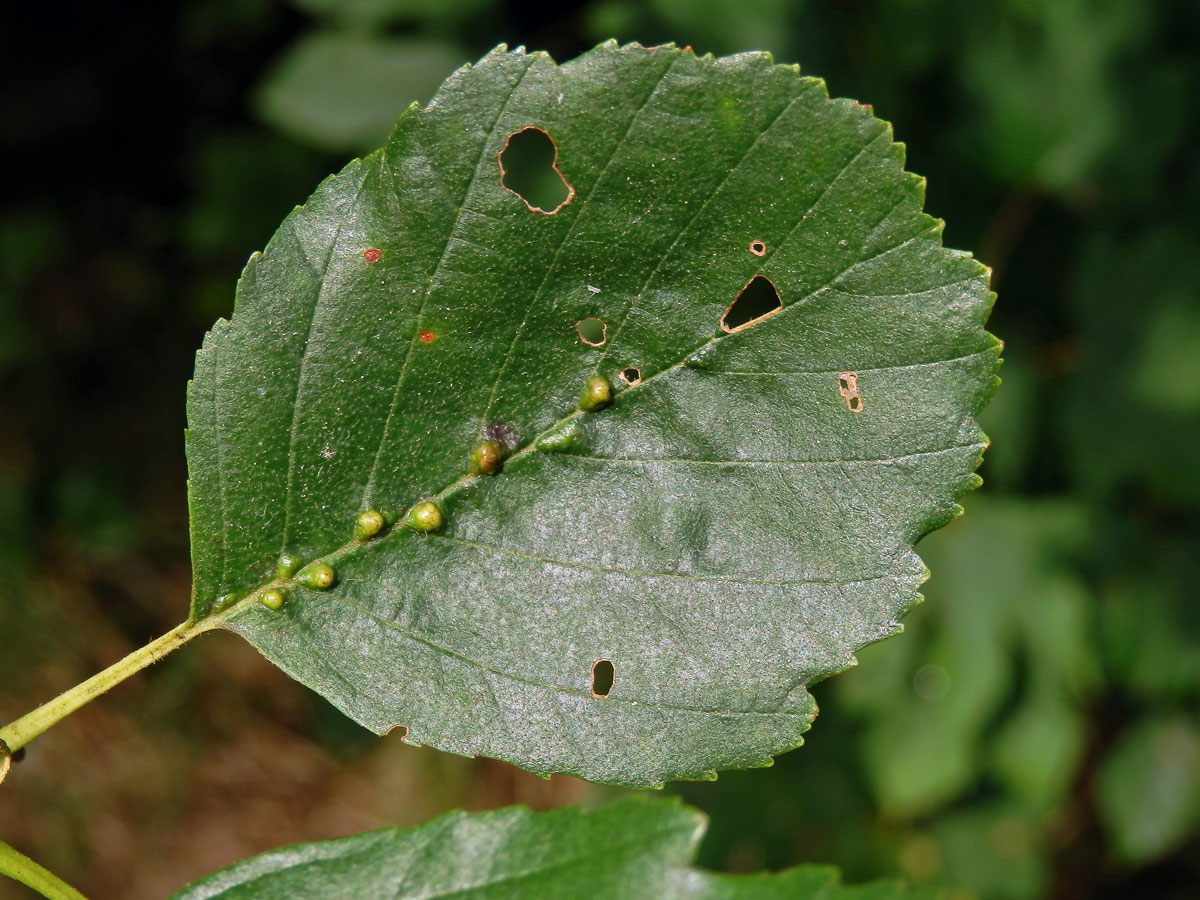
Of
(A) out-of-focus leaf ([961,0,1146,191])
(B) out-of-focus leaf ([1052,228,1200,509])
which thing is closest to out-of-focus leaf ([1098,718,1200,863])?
(B) out-of-focus leaf ([1052,228,1200,509])

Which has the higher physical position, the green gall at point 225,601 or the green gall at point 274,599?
the green gall at point 225,601

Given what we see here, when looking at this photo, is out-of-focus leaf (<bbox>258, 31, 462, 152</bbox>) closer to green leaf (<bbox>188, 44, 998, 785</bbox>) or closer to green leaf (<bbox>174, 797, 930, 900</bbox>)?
green leaf (<bbox>188, 44, 998, 785</bbox>)

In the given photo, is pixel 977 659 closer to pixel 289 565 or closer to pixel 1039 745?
pixel 1039 745

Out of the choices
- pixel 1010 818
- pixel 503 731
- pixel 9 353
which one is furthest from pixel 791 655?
pixel 9 353

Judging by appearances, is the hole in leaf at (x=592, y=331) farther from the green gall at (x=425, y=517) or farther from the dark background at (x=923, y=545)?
the dark background at (x=923, y=545)

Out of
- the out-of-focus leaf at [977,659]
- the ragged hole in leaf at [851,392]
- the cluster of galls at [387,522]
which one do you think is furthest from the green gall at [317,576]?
the out-of-focus leaf at [977,659]

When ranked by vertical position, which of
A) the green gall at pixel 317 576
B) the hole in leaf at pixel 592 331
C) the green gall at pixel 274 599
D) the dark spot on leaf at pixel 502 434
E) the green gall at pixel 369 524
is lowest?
the green gall at pixel 274 599

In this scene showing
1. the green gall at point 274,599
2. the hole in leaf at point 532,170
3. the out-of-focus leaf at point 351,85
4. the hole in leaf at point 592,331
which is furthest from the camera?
the out-of-focus leaf at point 351,85
